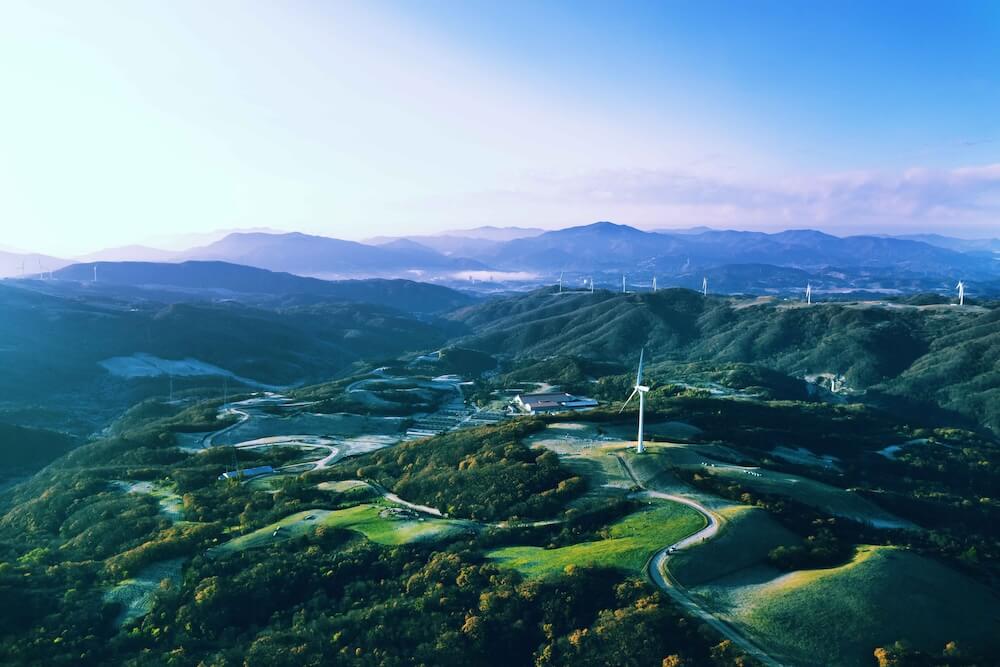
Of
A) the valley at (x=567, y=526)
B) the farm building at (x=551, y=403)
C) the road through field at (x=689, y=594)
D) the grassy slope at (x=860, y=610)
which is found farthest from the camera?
the farm building at (x=551, y=403)

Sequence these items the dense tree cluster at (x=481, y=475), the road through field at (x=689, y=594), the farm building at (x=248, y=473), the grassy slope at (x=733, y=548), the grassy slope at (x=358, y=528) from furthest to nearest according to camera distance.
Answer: the farm building at (x=248, y=473) < the dense tree cluster at (x=481, y=475) < the grassy slope at (x=358, y=528) < the grassy slope at (x=733, y=548) < the road through field at (x=689, y=594)

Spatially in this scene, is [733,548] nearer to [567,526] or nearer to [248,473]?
[567,526]

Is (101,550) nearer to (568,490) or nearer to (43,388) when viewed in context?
(568,490)

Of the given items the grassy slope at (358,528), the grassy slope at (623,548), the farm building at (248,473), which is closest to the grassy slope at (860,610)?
the grassy slope at (623,548)

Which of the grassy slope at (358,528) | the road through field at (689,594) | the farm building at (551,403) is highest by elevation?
the road through field at (689,594)

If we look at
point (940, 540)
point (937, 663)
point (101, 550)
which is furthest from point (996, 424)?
point (101, 550)

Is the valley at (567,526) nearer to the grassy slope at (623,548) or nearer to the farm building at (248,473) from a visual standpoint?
the grassy slope at (623,548)

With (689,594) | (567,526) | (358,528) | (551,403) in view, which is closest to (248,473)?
(358,528)
